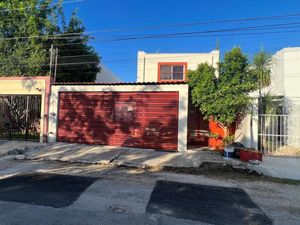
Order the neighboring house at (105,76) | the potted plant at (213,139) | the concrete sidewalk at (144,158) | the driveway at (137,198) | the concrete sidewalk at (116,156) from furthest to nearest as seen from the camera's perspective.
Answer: the neighboring house at (105,76) < the potted plant at (213,139) < the concrete sidewalk at (116,156) < the concrete sidewalk at (144,158) < the driveway at (137,198)

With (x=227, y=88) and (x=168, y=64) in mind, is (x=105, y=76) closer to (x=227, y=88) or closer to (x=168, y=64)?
(x=168, y=64)

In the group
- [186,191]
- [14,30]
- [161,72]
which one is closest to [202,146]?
[186,191]

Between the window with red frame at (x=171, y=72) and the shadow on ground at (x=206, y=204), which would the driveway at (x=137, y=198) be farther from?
the window with red frame at (x=171, y=72)

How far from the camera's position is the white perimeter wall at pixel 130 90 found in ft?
41.4

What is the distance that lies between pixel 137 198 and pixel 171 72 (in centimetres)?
1679

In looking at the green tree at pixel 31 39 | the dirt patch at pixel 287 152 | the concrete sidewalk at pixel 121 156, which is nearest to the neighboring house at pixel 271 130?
the dirt patch at pixel 287 152

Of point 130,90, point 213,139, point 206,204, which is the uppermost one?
point 130,90

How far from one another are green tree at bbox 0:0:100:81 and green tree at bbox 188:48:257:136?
11.3 meters

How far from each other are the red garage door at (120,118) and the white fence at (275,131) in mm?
3975

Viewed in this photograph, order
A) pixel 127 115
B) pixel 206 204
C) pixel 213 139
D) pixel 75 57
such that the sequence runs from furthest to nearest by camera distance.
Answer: pixel 75 57
pixel 213 139
pixel 127 115
pixel 206 204

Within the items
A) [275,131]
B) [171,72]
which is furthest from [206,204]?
[171,72]

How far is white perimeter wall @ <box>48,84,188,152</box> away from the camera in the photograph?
12.6 metres

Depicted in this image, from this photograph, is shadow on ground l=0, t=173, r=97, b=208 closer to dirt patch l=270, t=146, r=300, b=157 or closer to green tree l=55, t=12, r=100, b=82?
dirt patch l=270, t=146, r=300, b=157

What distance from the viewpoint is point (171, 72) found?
22.0m
